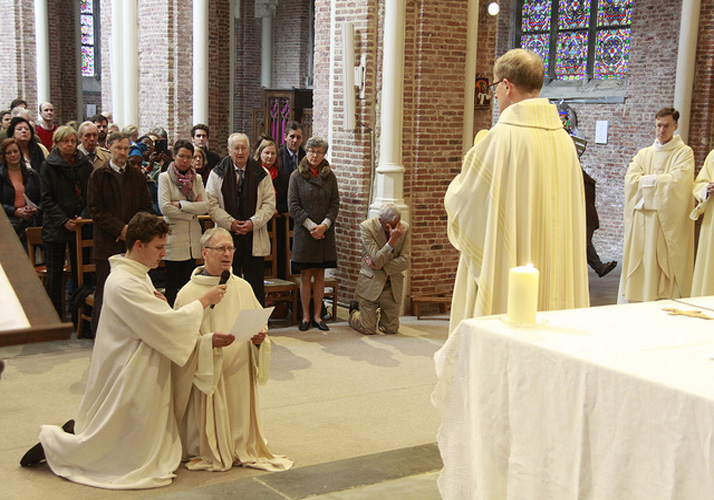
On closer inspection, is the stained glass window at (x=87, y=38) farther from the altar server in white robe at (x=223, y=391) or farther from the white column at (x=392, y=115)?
the altar server in white robe at (x=223, y=391)

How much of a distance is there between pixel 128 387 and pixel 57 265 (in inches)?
139

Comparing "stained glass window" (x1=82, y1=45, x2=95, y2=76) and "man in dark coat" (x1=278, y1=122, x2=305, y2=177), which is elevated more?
"stained glass window" (x1=82, y1=45, x2=95, y2=76)

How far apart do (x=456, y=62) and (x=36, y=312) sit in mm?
7738

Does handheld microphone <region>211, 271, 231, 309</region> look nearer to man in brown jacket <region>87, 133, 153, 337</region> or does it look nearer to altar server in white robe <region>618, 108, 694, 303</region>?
man in brown jacket <region>87, 133, 153, 337</region>

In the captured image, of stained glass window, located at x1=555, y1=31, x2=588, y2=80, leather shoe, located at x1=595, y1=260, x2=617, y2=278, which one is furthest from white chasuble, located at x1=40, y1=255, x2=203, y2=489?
stained glass window, located at x1=555, y1=31, x2=588, y2=80

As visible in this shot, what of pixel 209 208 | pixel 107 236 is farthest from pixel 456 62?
pixel 107 236

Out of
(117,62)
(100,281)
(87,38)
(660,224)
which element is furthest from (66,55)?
(660,224)

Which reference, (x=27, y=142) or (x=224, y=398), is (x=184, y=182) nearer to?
(x=27, y=142)

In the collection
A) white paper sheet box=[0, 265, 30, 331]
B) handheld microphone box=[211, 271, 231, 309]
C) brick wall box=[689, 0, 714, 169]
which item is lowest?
handheld microphone box=[211, 271, 231, 309]

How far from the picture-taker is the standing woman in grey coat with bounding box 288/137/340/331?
8234 mm

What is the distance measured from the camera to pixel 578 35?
50.2 ft

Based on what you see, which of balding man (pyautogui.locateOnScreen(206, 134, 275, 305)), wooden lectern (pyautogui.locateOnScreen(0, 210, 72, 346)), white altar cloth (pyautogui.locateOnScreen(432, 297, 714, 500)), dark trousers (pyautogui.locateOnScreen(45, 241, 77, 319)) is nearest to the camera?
wooden lectern (pyautogui.locateOnScreen(0, 210, 72, 346))

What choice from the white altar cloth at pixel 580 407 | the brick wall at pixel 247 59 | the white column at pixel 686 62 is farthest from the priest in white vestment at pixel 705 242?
the brick wall at pixel 247 59

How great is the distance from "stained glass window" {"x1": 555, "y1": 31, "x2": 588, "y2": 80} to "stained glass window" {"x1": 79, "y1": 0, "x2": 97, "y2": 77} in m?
12.8
